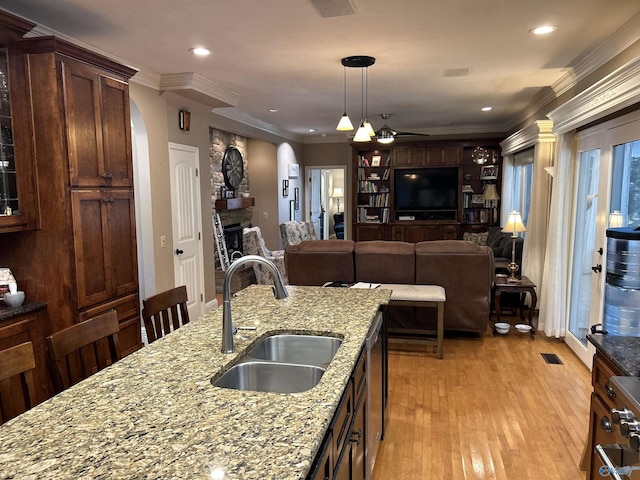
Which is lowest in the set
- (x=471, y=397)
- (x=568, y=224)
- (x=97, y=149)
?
(x=471, y=397)

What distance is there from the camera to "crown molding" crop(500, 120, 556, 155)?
5.02 metres

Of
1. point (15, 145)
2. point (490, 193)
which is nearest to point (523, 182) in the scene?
point (490, 193)

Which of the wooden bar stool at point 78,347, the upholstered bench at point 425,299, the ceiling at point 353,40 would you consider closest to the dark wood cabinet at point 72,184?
the ceiling at point 353,40

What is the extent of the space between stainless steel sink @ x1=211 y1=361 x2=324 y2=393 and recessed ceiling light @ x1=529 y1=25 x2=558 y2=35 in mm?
2860

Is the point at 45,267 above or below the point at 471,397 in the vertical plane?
above

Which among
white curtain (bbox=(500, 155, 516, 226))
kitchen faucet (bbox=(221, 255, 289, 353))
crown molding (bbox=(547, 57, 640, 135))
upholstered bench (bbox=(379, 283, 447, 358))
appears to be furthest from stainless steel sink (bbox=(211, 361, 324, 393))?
white curtain (bbox=(500, 155, 516, 226))

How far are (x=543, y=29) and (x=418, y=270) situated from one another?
2.29 metres

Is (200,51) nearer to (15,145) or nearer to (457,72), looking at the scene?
(15,145)

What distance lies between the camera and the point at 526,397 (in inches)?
134

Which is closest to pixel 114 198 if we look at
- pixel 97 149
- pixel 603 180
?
pixel 97 149

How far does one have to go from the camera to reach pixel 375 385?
2.36 meters

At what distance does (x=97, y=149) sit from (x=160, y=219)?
1539 millimetres

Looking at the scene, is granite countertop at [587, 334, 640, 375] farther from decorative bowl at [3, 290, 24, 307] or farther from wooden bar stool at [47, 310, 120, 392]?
decorative bowl at [3, 290, 24, 307]

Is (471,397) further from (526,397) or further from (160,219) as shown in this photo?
(160,219)
